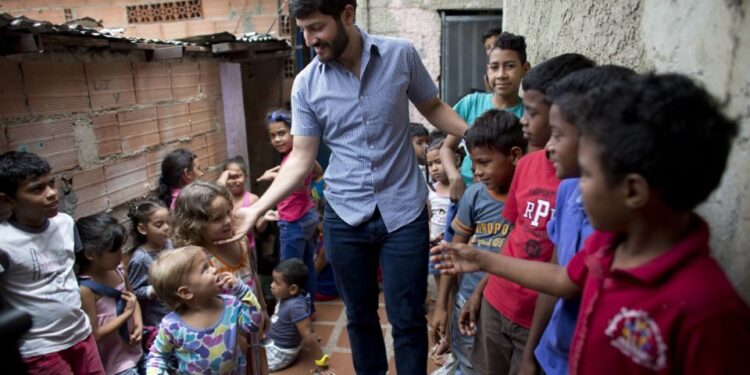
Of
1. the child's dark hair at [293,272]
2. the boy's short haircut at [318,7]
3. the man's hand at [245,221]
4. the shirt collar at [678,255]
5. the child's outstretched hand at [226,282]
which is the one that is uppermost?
the boy's short haircut at [318,7]

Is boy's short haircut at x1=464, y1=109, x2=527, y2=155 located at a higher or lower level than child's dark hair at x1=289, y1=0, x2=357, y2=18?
lower

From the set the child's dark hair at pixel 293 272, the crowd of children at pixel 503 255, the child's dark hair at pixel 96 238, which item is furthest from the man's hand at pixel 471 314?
the child's dark hair at pixel 96 238

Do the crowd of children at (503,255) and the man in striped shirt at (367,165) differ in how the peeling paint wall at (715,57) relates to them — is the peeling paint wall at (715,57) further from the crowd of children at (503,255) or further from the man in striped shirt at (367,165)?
the man in striped shirt at (367,165)

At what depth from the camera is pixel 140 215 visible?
324 cm

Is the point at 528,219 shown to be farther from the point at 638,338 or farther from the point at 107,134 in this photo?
the point at 107,134

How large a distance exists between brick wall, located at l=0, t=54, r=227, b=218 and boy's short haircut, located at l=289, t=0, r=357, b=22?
67.4 inches

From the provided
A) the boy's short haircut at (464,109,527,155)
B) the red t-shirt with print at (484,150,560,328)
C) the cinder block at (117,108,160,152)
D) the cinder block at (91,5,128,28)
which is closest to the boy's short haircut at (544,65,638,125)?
the red t-shirt with print at (484,150,560,328)

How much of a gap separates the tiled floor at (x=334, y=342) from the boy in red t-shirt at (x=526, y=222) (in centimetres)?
153

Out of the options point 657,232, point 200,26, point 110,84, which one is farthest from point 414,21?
point 657,232

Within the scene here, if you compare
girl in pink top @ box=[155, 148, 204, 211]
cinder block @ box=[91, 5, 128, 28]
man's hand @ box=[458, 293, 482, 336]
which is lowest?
man's hand @ box=[458, 293, 482, 336]

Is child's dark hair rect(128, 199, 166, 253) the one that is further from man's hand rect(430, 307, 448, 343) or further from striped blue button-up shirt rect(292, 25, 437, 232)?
man's hand rect(430, 307, 448, 343)

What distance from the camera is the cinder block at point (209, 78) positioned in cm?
482

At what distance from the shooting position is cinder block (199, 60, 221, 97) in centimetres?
482

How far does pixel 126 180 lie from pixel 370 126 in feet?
7.66
